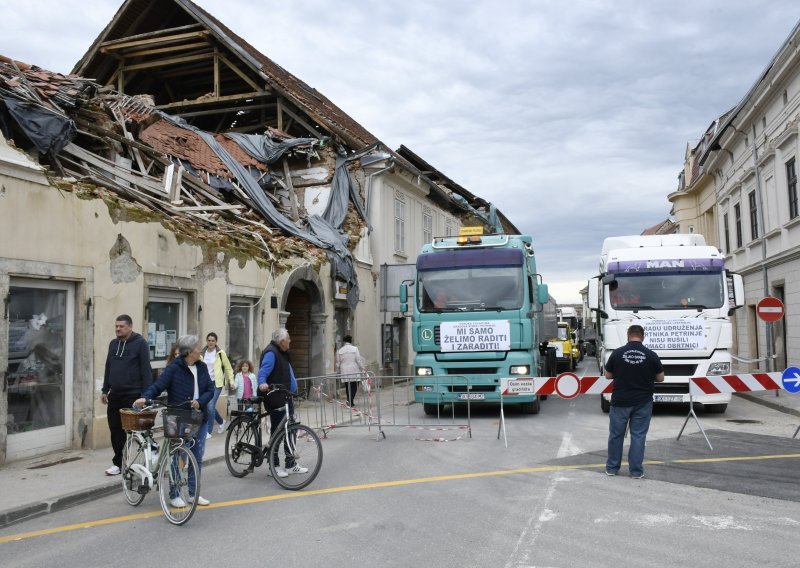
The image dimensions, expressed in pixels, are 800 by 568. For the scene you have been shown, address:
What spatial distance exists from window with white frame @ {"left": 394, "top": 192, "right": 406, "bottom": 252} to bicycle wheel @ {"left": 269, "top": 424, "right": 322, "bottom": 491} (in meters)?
16.6

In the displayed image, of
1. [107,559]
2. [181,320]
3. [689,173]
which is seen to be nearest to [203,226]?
[181,320]

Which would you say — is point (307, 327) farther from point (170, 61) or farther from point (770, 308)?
point (770, 308)

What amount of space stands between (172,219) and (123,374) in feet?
15.4

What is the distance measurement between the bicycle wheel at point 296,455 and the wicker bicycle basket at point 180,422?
1224 millimetres

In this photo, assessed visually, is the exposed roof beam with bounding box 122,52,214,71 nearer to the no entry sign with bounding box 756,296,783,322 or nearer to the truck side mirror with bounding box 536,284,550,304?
the truck side mirror with bounding box 536,284,550,304

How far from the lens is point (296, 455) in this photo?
753 cm

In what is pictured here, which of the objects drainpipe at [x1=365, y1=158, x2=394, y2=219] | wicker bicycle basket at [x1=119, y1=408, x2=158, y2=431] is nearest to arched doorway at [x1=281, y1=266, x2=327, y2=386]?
drainpipe at [x1=365, y1=158, x2=394, y2=219]

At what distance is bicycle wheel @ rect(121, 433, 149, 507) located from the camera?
6.70m

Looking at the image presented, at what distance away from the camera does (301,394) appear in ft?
26.9

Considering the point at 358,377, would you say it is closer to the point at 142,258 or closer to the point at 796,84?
the point at 142,258

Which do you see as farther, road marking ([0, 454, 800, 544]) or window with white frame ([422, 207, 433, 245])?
window with white frame ([422, 207, 433, 245])

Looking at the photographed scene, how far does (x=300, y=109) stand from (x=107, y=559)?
16.9 meters

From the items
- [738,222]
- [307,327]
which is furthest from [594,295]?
[738,222]

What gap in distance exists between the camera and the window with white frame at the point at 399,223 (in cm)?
2419
